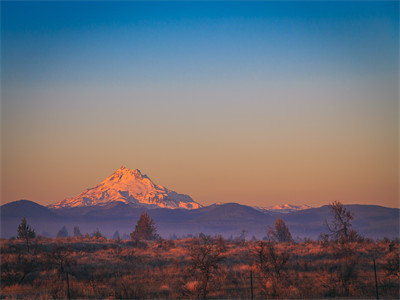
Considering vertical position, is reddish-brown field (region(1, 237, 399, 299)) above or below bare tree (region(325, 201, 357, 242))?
below

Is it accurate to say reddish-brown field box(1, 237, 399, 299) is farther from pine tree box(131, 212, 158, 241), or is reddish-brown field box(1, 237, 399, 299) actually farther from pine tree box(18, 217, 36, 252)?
pine tree box(131, 212, 158, 241)

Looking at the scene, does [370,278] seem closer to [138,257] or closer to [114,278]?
[114,278]

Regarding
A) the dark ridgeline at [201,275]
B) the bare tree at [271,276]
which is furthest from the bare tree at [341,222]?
the bare tree at [271,276]

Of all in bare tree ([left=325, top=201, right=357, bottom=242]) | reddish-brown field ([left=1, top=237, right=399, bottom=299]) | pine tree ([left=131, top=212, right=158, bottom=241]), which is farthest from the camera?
pine tree ([left=131, top=212, right=158, bottom=241])

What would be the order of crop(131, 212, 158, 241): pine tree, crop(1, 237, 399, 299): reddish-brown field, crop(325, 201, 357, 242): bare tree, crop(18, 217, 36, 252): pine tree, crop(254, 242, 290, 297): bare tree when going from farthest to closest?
crop(131, 212, 158, 241): pine tree < crop(18, 217, 36, 252): pine tree < crop(325, 201, 357, 242): bare tree < crop(1, 237, 399, 299): reddish-brown field < crop(254, 242, 290, 297): bare tree

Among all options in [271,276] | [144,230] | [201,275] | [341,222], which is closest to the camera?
[271,276]

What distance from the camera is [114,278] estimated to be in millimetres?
32156

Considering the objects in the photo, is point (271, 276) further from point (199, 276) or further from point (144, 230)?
point (144, 230)

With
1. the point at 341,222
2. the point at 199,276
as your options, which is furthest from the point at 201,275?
the point at 341,222

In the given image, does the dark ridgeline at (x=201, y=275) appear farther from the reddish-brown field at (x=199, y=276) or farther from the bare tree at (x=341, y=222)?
the bare tree at (x=341, y=222)

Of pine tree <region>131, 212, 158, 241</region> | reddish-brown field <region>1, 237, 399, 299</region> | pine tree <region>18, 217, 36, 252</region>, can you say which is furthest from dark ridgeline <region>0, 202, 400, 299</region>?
pine tree <region>131, 212, 158, 241</region>

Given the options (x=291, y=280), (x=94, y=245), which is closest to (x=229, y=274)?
(x=291, y=280)

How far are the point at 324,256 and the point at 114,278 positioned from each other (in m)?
21.2

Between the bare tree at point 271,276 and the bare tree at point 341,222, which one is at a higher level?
the bare tree at point 341,222
